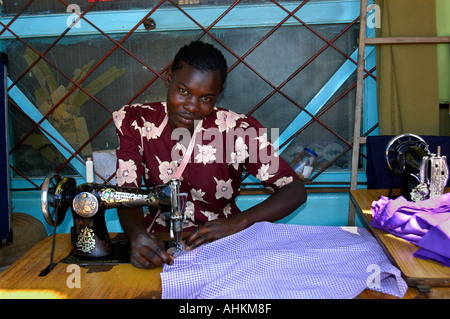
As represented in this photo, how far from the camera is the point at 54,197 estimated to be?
1.31 meters

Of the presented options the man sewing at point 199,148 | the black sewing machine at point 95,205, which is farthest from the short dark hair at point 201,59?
the black sewing machine at point 95,205

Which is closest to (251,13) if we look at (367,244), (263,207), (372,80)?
(372,80)

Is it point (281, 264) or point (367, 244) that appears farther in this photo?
point (367, 244)

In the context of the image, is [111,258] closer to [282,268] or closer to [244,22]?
[282,268]

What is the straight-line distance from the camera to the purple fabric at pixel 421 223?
110 cm

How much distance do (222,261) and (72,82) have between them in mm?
1952

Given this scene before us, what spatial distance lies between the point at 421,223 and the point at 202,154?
0.88 m

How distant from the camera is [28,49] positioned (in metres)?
2.72

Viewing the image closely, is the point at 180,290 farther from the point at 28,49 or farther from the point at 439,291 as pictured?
the point at 28,49

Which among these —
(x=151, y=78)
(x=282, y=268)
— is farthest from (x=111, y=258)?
(x=151, y=78)

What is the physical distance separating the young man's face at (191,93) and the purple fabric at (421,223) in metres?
0.73

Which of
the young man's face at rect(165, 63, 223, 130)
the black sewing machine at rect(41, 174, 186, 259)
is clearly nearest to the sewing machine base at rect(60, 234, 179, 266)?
the black sewing machine at rect(41, 174, 186, 259)

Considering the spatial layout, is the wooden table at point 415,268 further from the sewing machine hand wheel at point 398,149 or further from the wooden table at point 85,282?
the sewing machine hand wheel at point 398,149

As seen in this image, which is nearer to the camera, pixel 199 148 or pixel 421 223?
pixel 421 223
